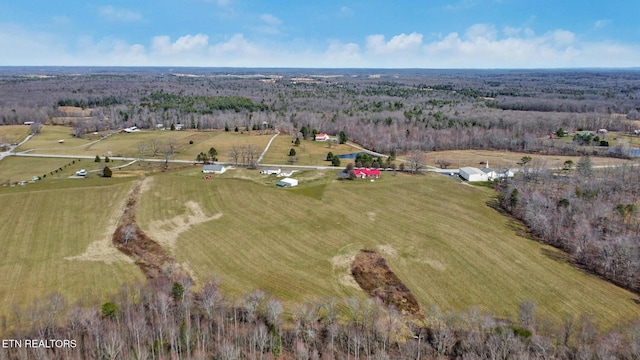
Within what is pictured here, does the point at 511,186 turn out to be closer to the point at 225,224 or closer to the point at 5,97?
the point at 225,224

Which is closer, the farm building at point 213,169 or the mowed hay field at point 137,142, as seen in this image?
the farm building at point 213,169

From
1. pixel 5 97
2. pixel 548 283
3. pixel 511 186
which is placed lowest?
pixel 548 283

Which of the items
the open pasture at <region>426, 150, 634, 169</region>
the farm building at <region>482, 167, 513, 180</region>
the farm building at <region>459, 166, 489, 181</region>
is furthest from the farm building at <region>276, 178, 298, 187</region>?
the farm building at <region>482, 167, 513, 180</region>

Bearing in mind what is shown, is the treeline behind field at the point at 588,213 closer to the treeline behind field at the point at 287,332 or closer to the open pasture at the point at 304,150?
the treeline behind field at the point at 287,332

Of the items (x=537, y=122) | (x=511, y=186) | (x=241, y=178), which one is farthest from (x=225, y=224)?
(x=537, y=122)

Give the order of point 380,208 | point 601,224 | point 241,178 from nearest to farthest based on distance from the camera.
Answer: point 601,224 < point 380,208 < point 241,178

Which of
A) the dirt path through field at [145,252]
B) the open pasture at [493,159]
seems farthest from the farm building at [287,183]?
the open pasture at [493,159]
